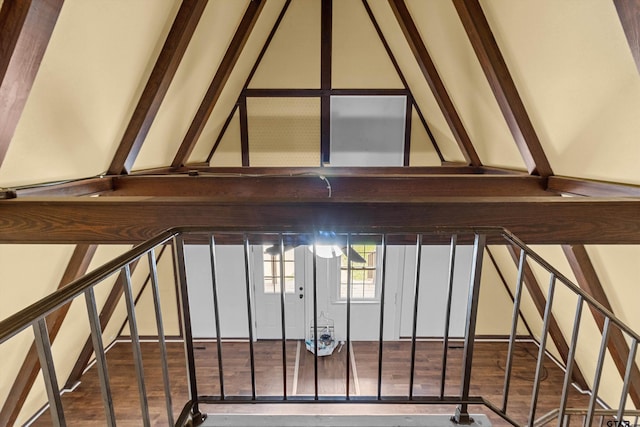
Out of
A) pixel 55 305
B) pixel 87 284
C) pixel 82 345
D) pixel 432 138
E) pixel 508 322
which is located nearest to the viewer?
pixel 55 305

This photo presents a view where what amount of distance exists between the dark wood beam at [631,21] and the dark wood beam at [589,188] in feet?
2.74

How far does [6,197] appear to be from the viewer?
170 cm

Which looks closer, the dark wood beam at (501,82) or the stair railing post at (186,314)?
the stair railing post at (186,314)

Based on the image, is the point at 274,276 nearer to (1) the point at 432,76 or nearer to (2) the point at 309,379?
(2) the point at 309,379

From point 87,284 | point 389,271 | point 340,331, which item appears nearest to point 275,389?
point 340,331

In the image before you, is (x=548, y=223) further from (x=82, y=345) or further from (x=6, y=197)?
(x=82, y=345)

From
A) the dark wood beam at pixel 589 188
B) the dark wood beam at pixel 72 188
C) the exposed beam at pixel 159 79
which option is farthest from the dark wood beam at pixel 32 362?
the dark wood beam at pixel 589 188

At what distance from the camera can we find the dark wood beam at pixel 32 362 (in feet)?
8.15

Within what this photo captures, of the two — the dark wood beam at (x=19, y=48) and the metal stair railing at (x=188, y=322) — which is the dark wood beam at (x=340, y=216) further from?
the dark wood beam at (x=19, y=48)

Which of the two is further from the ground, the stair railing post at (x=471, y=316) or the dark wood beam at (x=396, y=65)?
the dark wood beam at (x=396, y=65)

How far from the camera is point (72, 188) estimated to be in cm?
214

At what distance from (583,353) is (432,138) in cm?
325

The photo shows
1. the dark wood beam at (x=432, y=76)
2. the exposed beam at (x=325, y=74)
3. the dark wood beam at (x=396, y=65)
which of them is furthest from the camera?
the exposed beam at (x=325, y=74)

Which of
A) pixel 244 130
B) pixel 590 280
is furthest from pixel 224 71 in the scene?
pixel 590 280
